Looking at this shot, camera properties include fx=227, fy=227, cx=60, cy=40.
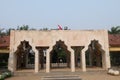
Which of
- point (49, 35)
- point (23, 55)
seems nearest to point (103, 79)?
point (49, 35)

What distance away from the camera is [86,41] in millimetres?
25438

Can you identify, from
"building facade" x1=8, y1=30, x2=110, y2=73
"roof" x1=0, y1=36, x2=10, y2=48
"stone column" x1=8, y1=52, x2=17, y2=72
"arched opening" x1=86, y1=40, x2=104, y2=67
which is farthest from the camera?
"arched opening" x1=86, y1=40, x2=104, y2=67

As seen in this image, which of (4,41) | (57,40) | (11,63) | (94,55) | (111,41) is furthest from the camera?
(94,55)

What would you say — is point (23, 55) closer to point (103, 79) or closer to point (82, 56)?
point (82, 56)

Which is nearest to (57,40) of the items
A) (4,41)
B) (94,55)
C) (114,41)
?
(4,41)

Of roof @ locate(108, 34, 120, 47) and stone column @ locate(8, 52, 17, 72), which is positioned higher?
roof @ locate(108, 34, 120, 47)

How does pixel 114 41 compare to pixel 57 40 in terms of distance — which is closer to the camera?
pixel 57 40

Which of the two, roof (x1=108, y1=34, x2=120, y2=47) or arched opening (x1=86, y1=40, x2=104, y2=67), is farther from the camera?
arched opening (x1=86, y1=40, x2=104, y2=67)

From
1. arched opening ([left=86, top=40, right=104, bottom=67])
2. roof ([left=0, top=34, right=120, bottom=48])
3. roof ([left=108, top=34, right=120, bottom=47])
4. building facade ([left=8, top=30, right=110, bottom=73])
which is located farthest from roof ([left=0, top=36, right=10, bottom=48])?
roof ([left=108, top=34, right=120, bottom=47])

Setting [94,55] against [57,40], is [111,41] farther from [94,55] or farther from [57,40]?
[57,40]

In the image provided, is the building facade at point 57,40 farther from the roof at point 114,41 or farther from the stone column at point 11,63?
the roof at point 114,41

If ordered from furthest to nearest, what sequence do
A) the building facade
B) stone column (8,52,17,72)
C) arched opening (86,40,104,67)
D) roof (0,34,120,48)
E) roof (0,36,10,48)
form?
arched opening (86,40,104,67) → roof (0,34,120,48) → roof (0,36,10,48) → the building facade → stone column (8,52,17,72)

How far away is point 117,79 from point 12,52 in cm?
1179

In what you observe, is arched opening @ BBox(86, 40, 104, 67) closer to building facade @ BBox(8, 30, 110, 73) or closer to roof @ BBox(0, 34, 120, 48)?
roof @ BBox(0, 34, 120, 48)
